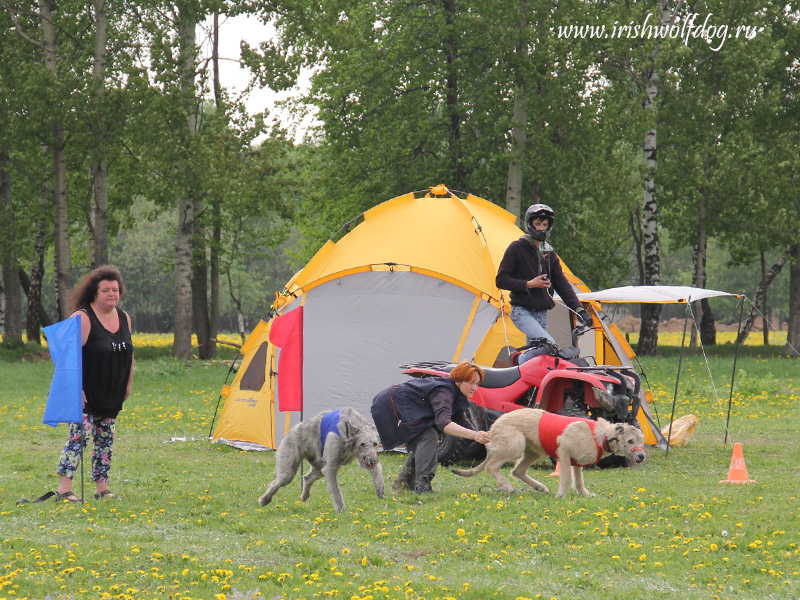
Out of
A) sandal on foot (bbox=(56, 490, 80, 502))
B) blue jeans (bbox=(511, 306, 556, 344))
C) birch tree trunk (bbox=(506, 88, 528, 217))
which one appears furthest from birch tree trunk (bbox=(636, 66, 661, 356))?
sandal on foot (bbox=(56, 490, 80, 502))

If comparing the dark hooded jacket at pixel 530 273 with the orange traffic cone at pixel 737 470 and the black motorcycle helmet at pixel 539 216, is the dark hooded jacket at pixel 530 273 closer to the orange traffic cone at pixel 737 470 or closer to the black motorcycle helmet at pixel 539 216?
the black motorcycle helmet at pixel 539 216

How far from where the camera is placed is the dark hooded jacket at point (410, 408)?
8805 mm

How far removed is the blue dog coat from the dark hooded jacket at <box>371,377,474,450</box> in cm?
60

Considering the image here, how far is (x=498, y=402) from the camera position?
35.1ft

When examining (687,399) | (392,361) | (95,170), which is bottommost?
(687,399)

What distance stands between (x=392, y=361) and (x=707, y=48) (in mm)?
18222

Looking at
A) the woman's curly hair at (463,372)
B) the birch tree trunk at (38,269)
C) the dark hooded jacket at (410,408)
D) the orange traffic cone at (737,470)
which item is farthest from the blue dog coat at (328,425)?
the birch tree trunk at (38,269)

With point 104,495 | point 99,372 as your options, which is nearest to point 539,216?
point 99,372

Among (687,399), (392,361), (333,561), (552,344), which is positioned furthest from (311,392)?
(687,399)

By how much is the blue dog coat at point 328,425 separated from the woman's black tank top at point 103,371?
1.96 meters

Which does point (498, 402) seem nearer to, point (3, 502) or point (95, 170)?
point (3, 502)

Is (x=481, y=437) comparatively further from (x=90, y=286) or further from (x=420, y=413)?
(x=90, y=286)

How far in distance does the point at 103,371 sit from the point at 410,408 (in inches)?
114

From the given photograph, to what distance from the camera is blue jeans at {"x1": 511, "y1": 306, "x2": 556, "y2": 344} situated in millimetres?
10711
